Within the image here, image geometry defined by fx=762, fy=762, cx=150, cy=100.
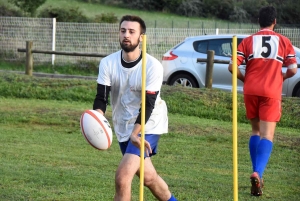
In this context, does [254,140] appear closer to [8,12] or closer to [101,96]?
[101,96]

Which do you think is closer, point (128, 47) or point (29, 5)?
point (128, 47)

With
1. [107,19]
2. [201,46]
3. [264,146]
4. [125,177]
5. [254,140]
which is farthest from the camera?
[107,19]

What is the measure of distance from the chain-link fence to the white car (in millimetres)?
6819

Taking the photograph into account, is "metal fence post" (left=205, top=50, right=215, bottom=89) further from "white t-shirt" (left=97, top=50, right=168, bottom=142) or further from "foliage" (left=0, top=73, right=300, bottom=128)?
"white t-shirt" (left=97, top=50, right=168, bottom=142)

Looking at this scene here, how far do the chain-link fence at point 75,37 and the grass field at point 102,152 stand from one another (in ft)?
27.3

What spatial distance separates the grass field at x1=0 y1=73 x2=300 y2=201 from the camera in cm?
851

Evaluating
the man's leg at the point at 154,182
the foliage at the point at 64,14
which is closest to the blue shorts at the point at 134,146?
the man's leg at the point at 154,182

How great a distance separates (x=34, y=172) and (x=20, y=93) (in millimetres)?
7517

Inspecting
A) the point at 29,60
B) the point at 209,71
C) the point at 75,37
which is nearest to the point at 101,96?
the point at 209,71

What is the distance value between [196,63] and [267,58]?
342 inches

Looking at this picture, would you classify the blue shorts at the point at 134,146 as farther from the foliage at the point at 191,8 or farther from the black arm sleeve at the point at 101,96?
the foliage at the point at 191,8

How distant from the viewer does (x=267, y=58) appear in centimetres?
859

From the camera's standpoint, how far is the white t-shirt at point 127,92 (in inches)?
263

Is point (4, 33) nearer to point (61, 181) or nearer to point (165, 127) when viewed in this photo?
point (61, 181)
